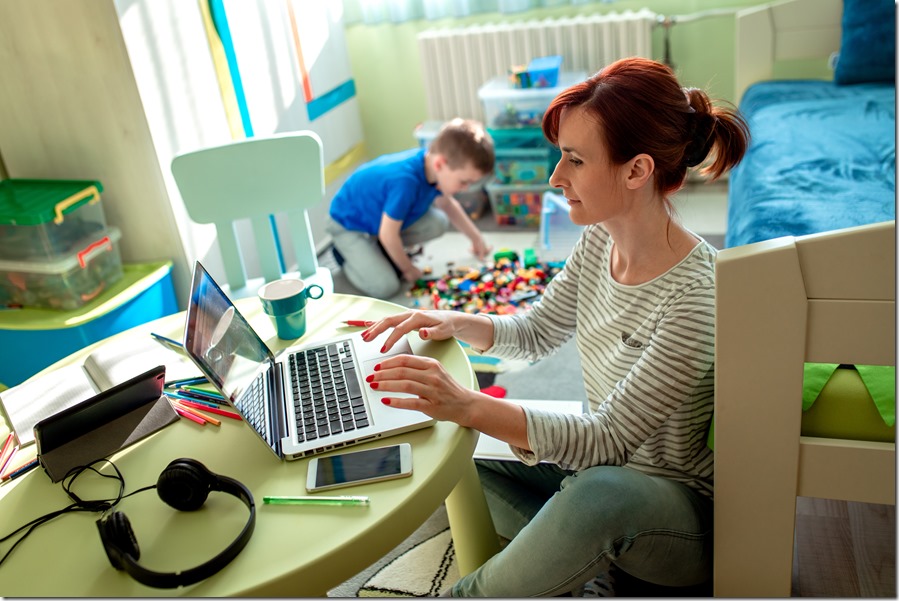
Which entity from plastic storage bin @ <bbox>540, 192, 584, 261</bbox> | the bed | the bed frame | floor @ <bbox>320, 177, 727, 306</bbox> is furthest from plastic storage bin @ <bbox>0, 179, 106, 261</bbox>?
the bed frame

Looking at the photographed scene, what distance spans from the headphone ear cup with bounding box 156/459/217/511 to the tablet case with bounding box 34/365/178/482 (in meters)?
0.19

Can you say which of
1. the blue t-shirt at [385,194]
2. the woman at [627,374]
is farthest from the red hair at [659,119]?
the blue t-shirt at [385,194]

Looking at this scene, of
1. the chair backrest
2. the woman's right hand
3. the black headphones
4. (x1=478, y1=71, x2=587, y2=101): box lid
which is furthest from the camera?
(x1=478, y1=71, x2=587, y2=101): box lid

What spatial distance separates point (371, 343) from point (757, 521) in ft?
2.09

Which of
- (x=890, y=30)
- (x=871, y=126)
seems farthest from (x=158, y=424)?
(x=890, y=30)

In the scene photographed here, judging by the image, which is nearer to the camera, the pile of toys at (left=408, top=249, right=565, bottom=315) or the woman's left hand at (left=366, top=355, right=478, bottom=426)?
the woman's left hand at (left=366, top=355, right=478, bottom=426)

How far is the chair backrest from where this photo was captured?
6.38ft

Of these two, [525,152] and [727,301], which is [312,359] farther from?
[525,152]

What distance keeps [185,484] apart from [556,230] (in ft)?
7.58

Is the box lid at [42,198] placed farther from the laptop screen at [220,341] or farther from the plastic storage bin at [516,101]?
the plastic storage bin at [516,101]

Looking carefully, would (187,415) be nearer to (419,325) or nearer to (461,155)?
(419,325)

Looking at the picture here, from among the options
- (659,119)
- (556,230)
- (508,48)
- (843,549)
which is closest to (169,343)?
(659,119)

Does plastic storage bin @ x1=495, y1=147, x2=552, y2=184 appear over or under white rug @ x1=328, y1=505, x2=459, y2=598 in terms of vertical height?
over

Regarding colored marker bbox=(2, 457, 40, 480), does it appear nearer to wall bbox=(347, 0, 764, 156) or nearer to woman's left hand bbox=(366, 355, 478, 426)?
woman's left hand bbox=(366, 355, 478, 426)
